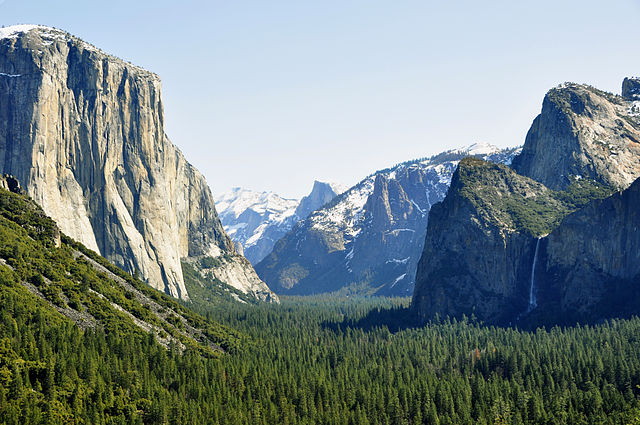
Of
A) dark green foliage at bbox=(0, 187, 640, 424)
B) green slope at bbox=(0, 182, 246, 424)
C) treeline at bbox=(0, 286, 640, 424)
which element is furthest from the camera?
dark green foliage at bbox=(0, 187, 640, 424)

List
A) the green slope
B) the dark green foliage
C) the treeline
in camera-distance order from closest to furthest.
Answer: the green slope < the treeline < the dark green foliage

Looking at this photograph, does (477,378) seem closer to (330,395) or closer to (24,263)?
(330,395)

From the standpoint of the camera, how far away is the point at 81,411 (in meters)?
128

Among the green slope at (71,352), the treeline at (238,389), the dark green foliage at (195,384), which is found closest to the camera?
the green slope at (71,352)

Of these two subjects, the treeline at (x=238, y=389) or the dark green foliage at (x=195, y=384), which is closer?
the treeline at (x=238, y=389)

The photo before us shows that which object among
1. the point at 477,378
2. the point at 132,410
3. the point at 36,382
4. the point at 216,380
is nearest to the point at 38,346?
the point at 36,382

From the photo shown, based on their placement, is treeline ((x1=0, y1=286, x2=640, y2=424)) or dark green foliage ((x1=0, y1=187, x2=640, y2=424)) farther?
dark green foliage ((x1=0, y1=187, x2=640, y2=424))

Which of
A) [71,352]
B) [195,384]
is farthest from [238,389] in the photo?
[71,352]

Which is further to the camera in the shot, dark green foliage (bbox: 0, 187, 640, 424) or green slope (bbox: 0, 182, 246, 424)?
dark green foliage (bbox: 0, 187, 640, 424)

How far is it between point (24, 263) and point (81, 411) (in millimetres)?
64644

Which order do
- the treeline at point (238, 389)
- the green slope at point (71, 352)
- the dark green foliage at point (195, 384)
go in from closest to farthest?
the green slope at point (71, 352), the treeline at point (238, 389), the dark green foliage at point (195, 384)

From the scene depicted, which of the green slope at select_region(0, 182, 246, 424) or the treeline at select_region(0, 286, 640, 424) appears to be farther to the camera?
the treeline at select_region(0, 286, 640, 424)

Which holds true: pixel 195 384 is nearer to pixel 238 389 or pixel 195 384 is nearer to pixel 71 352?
pixel 238 389

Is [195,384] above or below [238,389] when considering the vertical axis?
above
